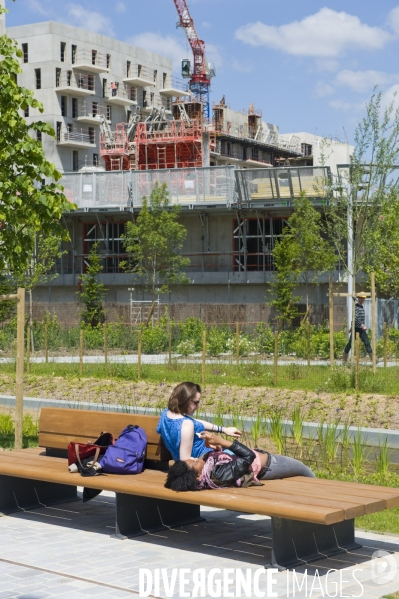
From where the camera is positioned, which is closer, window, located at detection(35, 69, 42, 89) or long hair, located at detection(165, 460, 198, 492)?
long hair, located at detection(165, 460, 198, 492)

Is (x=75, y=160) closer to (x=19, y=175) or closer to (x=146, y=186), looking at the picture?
(x=146, y=186)

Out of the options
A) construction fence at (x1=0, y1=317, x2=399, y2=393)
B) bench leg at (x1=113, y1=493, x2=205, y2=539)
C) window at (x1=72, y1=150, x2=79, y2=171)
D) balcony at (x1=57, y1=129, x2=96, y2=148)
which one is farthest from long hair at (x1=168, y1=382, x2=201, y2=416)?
window at (x1=72, y1=150, x2=79, y2=171)

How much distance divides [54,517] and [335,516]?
3284mm

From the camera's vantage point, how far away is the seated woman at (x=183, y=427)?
25.8 feet

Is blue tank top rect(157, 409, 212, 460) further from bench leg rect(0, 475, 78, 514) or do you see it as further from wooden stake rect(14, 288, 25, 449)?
wooden stake rect(14, 288, 25, 449)

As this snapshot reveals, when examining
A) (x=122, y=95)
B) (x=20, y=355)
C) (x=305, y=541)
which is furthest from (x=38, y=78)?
(x=305, y=541)

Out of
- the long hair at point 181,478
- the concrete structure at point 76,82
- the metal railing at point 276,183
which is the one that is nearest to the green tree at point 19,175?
the long hair at point 181,478

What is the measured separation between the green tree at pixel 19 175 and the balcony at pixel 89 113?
70118 millimetres

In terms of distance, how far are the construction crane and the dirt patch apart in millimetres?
92489

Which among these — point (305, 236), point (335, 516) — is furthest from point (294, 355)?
point (335, 516)

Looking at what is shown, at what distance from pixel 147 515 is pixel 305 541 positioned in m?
1.62

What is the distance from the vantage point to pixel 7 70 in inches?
480

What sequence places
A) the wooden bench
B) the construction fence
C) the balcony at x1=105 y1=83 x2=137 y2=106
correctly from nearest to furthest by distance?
1. the wooden bench
2. the construction fence
3. the balcony at x1=105 y1=83 x2=137 y2=106

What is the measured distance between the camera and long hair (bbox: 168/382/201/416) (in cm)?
794
